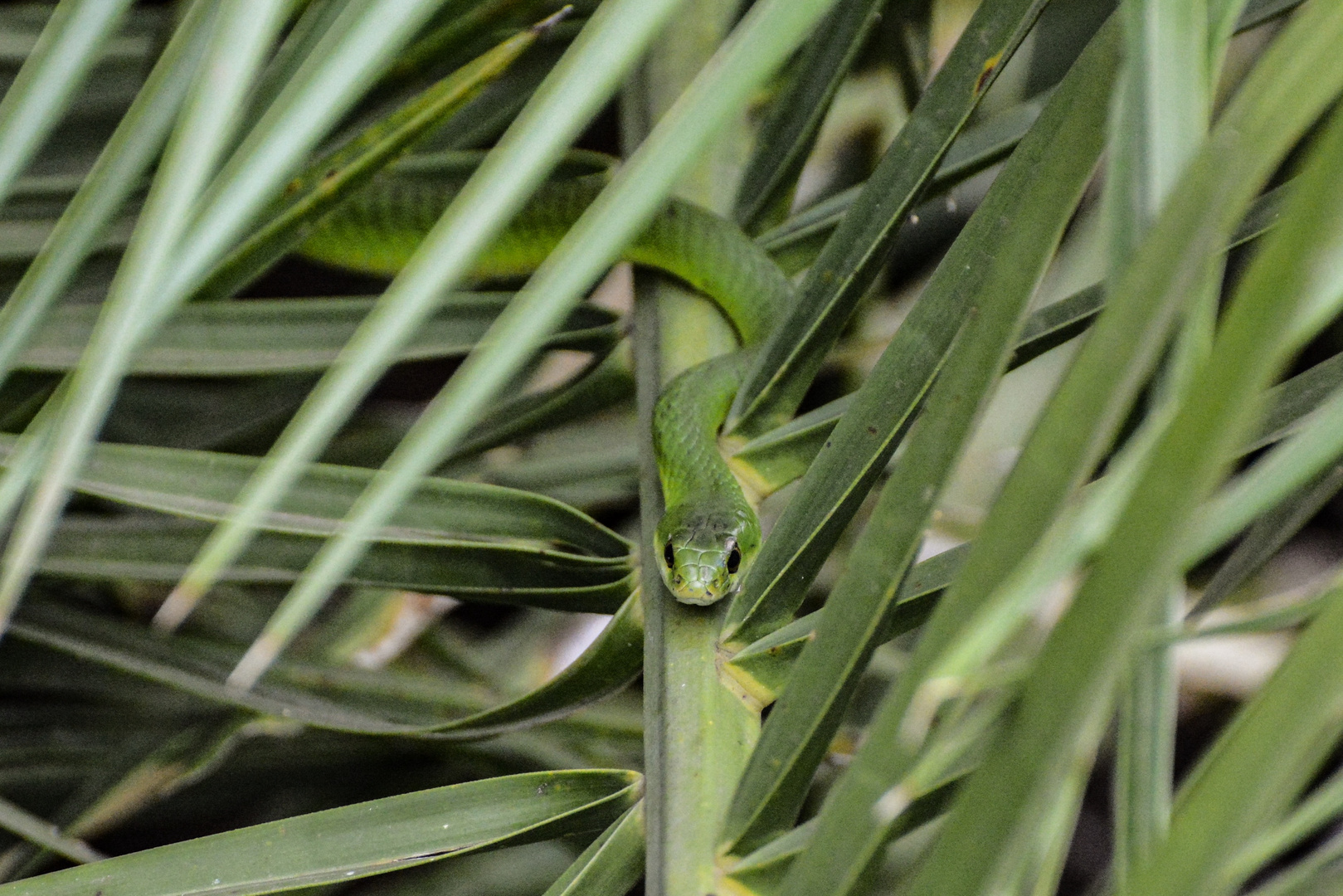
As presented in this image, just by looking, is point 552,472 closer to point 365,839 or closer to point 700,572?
point 700,572

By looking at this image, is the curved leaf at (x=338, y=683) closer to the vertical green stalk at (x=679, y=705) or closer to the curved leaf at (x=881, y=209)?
the vertical green stalk at (x=679, y=705)

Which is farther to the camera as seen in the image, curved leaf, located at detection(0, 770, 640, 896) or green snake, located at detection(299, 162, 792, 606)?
green snake, located at detection(299, 162, 792, 606)

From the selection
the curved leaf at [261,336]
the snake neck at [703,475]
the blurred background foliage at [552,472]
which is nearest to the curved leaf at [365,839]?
the blurred background foliage at [552,472]

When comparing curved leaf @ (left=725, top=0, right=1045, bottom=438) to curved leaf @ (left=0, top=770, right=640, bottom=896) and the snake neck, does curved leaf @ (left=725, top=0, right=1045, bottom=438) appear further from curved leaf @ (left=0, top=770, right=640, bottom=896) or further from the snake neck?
curved leaf @ (left=0, top=770, right=640, bottom=896)

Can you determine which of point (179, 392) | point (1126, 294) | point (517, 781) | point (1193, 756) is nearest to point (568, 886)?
point (517, 781)

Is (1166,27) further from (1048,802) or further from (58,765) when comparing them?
(58,765)

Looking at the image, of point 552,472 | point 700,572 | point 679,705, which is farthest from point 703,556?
point 552,472

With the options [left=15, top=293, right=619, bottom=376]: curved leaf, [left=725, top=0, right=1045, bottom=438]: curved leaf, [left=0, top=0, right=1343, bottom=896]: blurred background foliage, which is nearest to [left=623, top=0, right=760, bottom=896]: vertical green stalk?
[left=0, top=0, right=1343, bottom=896]: blurred background foliage

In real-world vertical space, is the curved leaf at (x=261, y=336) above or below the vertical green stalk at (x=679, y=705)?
above
